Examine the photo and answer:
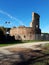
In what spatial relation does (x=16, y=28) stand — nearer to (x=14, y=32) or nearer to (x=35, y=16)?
(x=14, y=32)

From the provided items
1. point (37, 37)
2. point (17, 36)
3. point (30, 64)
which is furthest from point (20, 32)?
point (30, 64)

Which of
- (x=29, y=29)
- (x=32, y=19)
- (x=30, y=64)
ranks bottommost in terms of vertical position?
(x=30, y=64)

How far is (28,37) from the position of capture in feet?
198

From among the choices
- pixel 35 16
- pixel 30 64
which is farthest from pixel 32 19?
pixel 30 64

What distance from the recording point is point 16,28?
63.5 metres

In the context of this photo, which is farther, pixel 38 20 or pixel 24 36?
pixel 38 20

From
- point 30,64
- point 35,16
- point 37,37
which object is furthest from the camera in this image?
point 35,16

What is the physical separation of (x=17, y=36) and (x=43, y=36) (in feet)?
29.9

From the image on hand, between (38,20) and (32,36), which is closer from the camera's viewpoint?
(32,36)

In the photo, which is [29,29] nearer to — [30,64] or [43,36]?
[43,36]

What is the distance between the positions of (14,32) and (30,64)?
5210cm

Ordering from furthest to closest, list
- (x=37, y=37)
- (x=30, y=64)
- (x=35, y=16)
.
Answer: (x=35, y=16) → (x=37, y=37) → (x=30, y=64)

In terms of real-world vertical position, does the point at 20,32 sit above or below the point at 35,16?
below

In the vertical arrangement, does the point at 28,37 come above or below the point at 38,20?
below
